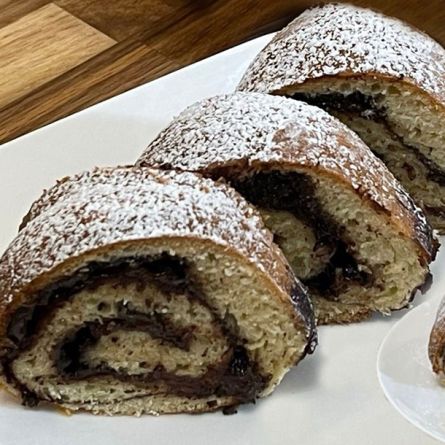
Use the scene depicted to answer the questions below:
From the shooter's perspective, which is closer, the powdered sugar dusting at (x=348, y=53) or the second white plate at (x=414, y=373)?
the second white plate at (x=414, y=373)

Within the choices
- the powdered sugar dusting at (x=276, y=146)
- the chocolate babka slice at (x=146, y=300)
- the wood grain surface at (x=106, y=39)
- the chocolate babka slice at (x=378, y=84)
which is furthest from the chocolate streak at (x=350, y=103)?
the wood grain surface at (x=106, y=39)

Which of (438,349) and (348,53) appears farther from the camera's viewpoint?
(348,53)

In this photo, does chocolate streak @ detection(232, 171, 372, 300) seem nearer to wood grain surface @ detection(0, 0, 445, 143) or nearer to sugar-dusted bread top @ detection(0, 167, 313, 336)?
sugar-dusted bread top @ detection(0, 167, 313, 336)

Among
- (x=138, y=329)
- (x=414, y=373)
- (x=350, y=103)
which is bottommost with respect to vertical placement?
(x=414, y=373)

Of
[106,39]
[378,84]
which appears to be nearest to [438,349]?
[378,84]

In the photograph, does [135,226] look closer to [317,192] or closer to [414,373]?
[317,192]

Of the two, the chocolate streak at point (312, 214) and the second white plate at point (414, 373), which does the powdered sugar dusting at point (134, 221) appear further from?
the second white plate at point (414, 373)
